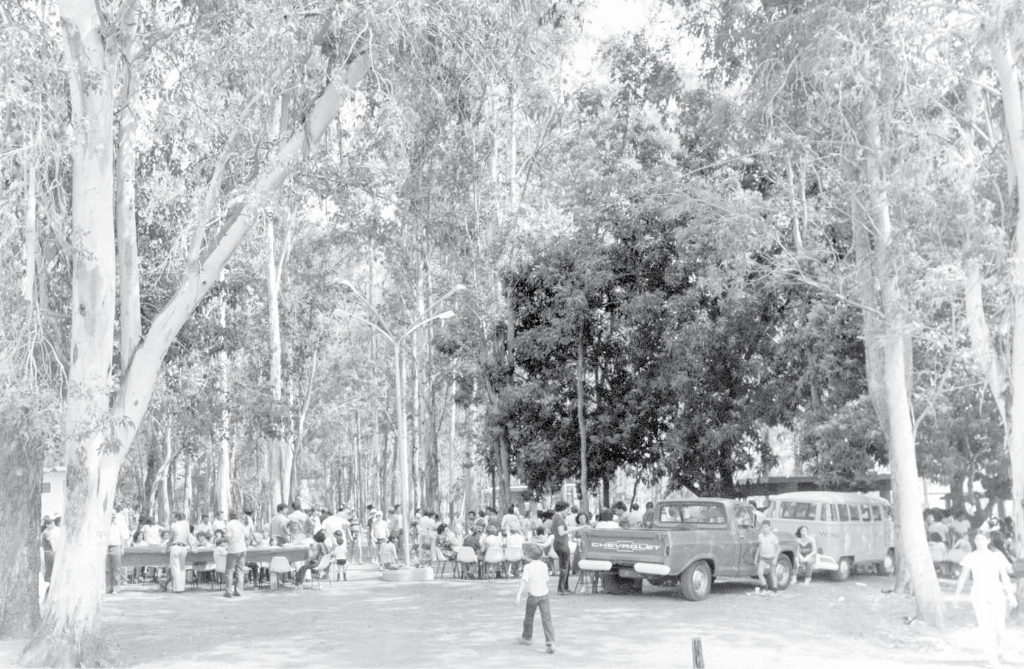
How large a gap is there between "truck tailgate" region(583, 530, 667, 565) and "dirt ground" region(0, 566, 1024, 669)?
79 cm

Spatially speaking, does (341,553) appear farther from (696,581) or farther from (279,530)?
(696,581)

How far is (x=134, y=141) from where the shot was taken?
1392cm

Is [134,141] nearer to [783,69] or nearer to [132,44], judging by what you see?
[132,44]

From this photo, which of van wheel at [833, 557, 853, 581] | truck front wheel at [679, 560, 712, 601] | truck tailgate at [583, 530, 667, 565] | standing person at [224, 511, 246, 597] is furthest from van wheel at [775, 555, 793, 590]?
standing person at [224, 511, 246, 597]

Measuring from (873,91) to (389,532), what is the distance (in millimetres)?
18148

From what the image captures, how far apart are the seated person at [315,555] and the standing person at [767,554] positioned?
894cm

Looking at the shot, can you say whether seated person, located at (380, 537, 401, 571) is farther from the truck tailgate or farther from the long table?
the truck tailgate

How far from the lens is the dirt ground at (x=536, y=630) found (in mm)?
12578

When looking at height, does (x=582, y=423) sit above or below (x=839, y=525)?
above

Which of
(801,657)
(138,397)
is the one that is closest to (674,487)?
(801,657)

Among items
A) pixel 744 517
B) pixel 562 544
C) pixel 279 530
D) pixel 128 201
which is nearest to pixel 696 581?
pixel 744 517

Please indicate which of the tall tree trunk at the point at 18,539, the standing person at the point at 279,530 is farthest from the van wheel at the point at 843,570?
the tall tree trunk at the point at 18,539

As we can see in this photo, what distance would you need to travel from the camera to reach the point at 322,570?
2283 centimetres

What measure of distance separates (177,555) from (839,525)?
13.9m
